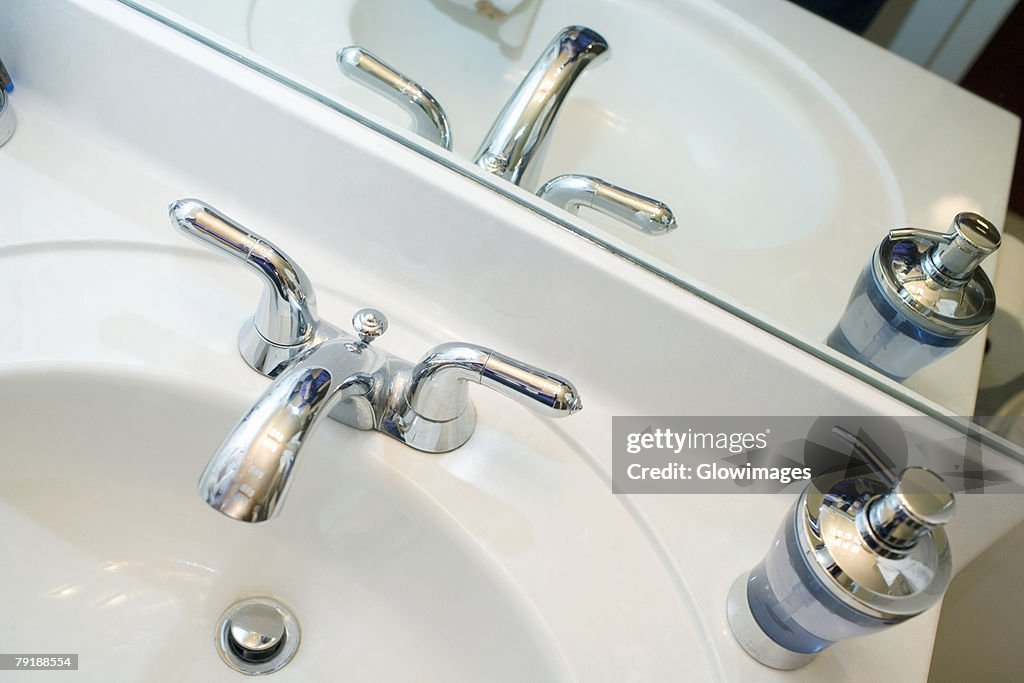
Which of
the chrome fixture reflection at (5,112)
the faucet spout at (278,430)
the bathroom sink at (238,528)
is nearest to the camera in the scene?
the faucet spout at (278,430)

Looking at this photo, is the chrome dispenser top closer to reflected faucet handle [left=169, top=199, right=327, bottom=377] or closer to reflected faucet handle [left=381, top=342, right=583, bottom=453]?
reflected faucet handle [left=381, top=342, right=583, bottom=453]

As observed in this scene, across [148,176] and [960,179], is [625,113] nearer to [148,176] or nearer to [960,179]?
[960,179]

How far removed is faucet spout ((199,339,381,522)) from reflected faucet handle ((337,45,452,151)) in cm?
17

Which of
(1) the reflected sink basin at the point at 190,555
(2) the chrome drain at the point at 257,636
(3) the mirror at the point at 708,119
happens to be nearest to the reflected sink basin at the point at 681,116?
(3) the mirror at the point at 708,119

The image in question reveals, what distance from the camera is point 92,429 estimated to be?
547mm

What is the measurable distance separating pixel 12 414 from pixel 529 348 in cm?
36

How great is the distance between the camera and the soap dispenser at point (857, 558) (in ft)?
1.34

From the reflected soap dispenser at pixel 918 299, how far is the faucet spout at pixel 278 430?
322 millimetres

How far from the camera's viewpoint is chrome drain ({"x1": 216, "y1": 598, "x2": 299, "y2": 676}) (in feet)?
1.77

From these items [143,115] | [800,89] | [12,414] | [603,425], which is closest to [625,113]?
[800,89]

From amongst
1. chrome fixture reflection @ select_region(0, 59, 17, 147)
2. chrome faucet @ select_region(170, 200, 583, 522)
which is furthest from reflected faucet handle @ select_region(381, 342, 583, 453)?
chrome fixture reflection @ select_region(0, 59, 17, 147)

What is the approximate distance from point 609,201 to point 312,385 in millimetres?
241

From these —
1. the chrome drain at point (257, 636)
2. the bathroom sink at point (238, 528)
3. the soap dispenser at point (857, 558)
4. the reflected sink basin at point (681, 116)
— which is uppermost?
the reflected sink basin at point (681, 116)

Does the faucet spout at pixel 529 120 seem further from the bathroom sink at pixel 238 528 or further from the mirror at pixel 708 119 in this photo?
the bathroom sink at pixel 238 528
